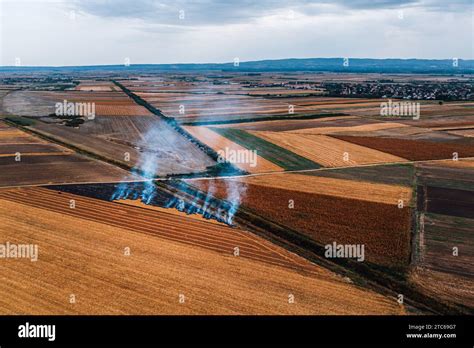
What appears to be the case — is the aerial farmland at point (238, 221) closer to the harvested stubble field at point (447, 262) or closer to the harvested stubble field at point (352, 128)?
the harvested stubble field at point (447, 262)

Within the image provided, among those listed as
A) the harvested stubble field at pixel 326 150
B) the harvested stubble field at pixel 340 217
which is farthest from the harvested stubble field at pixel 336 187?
the harvested stubble field at pixel 326 150

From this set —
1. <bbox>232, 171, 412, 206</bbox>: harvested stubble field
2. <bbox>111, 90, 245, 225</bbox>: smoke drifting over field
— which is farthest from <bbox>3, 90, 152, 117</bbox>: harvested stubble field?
<bbox>232, 171, 412, 206</bbox>: harvested stubble field

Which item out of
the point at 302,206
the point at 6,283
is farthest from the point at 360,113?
the point at 6,283

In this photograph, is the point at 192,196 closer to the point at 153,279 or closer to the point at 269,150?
the point at 153,279

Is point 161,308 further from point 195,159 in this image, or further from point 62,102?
point 62,102

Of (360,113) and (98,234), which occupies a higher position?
(360,113)
